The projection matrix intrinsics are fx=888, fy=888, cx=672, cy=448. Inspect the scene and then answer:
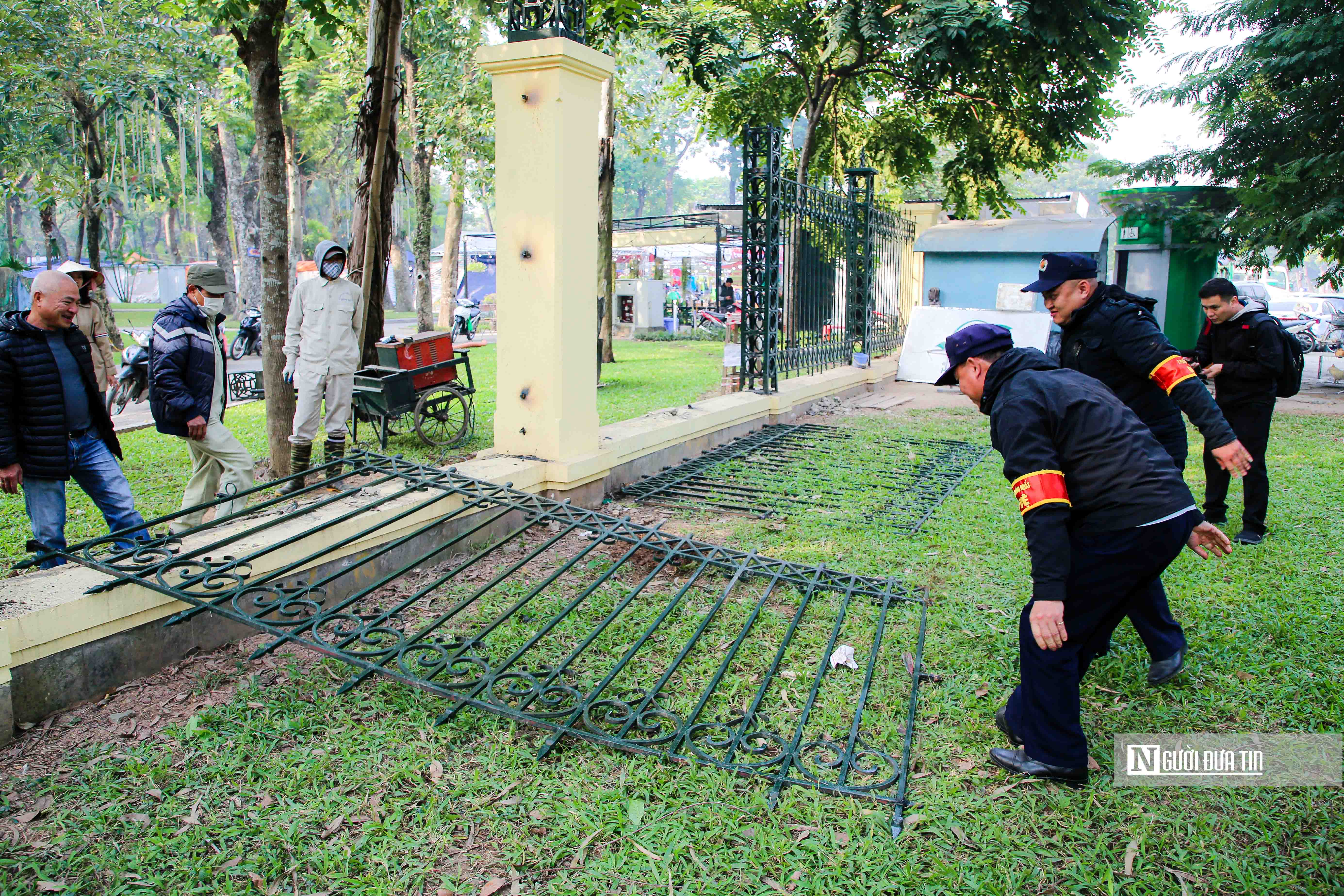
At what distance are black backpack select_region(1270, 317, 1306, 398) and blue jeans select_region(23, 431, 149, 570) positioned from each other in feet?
19.8

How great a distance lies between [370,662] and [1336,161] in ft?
41.9

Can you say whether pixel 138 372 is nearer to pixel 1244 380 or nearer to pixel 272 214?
pixel 272 214

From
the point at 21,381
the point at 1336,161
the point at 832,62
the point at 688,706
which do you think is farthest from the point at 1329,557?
the point at 832,62

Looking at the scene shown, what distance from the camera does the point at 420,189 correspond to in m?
18.7

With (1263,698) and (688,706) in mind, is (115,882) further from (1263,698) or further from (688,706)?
(1263,698)

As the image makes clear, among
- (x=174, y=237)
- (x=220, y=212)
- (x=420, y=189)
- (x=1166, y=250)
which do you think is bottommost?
(x=1166, y=250)

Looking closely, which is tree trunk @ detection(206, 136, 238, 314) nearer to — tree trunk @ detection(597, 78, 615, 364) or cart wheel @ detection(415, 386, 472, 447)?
tree trunk @ detection(597, 78, 615, 364)

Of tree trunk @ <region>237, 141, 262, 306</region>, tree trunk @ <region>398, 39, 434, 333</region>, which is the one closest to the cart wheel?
tree trunk @ <region>398, 39, 434, 333</region>

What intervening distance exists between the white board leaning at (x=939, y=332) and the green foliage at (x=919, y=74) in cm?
284

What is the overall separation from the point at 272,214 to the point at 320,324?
80cm

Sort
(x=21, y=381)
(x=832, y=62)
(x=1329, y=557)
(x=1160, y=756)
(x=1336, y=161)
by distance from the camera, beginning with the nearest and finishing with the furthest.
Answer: (x=1160, y=756)
(x=21, y=381)
(x=1329, y=557)
(x=1336, y=161)
(x=832, y=62)

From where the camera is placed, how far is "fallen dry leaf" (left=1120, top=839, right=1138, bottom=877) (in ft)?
7.93

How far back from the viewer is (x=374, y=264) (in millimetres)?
7516

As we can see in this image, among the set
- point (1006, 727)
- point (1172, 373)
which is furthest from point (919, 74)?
point (1006, 727)
